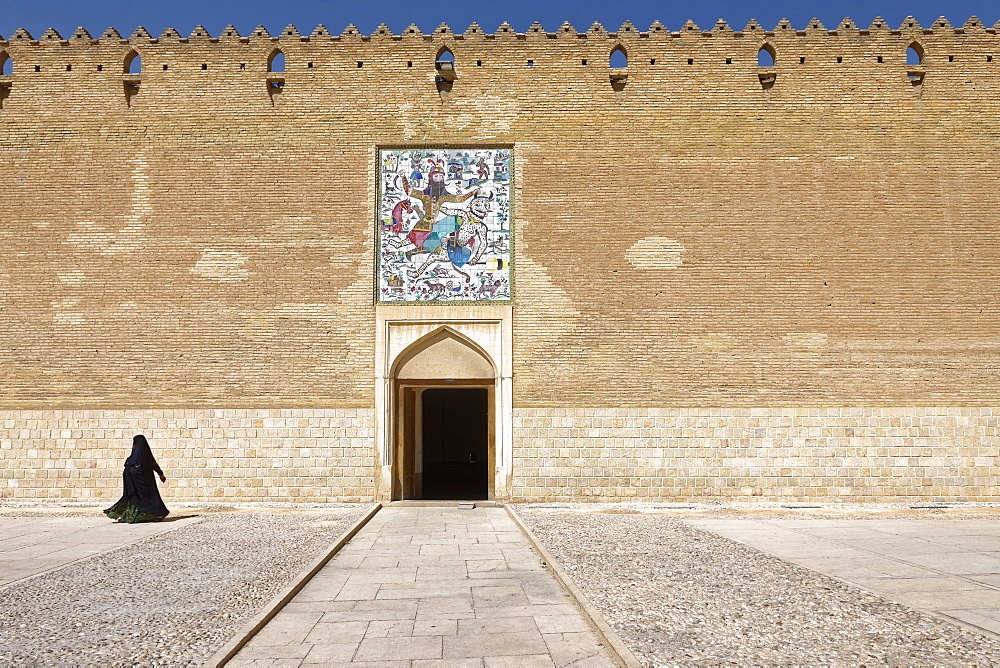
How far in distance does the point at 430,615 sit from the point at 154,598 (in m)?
1.85

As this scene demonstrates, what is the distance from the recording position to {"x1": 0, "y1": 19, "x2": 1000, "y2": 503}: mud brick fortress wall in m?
9.89

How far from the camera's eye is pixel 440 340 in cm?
1040

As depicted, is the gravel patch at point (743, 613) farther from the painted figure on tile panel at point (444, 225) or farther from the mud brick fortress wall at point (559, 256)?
the painted figure on tile panel at point (444, 225)

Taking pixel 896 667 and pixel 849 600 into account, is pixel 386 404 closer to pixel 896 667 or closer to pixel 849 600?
pixel 849 600

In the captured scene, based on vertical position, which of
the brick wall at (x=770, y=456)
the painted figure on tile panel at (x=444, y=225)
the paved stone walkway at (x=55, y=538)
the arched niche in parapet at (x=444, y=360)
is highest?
the painted figure on tile panel at (x=444, y=225)

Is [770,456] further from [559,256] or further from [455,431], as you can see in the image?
[455,431]

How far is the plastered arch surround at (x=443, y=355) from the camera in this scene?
10.0 m

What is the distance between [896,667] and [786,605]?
1141 mm

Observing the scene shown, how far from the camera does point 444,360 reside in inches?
408

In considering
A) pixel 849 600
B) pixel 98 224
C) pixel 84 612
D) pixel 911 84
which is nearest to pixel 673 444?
pixel 849 600

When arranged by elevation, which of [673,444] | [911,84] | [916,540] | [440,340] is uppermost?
[911,84]

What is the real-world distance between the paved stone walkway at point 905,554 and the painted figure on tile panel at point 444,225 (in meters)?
4.34

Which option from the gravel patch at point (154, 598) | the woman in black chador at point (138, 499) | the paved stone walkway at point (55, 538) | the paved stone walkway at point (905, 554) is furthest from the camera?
the woman in black chador at point (138, 499)

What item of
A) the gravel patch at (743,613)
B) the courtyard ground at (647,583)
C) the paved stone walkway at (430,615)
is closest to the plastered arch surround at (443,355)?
the courtyard ground at (647,583)
